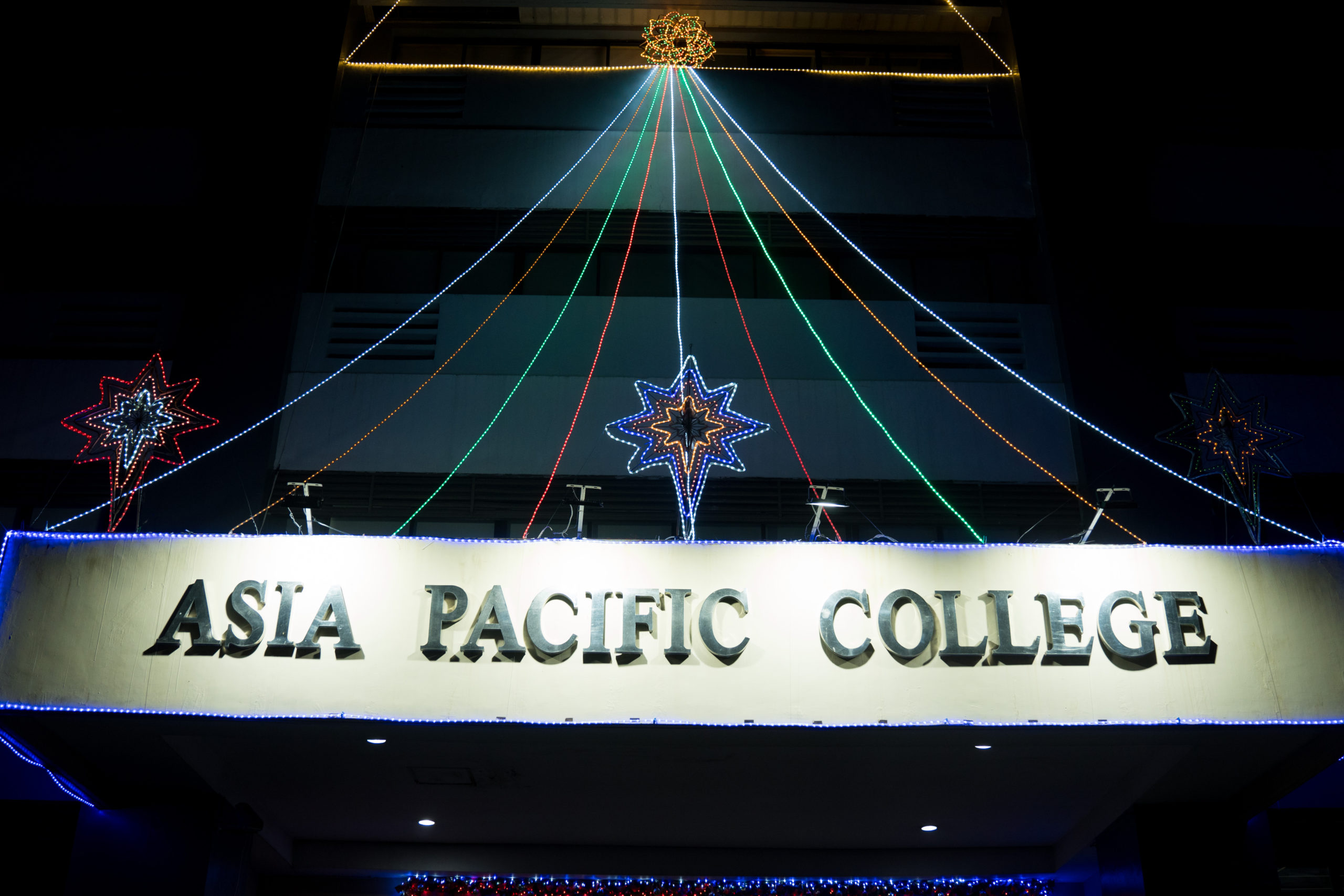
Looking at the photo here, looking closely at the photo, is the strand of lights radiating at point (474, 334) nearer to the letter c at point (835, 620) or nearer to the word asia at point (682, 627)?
the word asia at point (682, 627)

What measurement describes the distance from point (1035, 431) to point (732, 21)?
7.38 meters

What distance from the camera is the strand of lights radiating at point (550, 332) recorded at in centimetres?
1212

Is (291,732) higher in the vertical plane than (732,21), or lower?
lower

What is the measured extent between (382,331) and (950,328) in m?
6.55

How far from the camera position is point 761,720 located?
826 centimetres

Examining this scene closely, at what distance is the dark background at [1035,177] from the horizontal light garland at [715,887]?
15.5ft

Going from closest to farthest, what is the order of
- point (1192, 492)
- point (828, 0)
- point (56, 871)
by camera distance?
point (56, 871) < point (1192, 492) < point (828, 0)

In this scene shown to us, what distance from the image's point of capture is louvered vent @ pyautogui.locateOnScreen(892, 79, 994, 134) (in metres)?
14.5

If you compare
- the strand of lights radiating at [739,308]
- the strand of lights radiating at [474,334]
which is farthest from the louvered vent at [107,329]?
the strand of lights radiating at [739,308]

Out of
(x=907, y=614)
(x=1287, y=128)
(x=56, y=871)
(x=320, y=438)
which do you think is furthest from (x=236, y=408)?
(x=1287, y=128)

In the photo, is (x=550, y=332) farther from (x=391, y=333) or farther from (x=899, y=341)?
(x=899, y=341)

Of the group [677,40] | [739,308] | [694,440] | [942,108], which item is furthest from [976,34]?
[694,440]

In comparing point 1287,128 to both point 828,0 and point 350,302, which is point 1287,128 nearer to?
point 828,0

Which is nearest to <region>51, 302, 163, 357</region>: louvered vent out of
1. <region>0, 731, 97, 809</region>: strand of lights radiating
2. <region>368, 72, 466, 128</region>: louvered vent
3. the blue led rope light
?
<region>368, 72, 466, 128</region>: louvered vent
